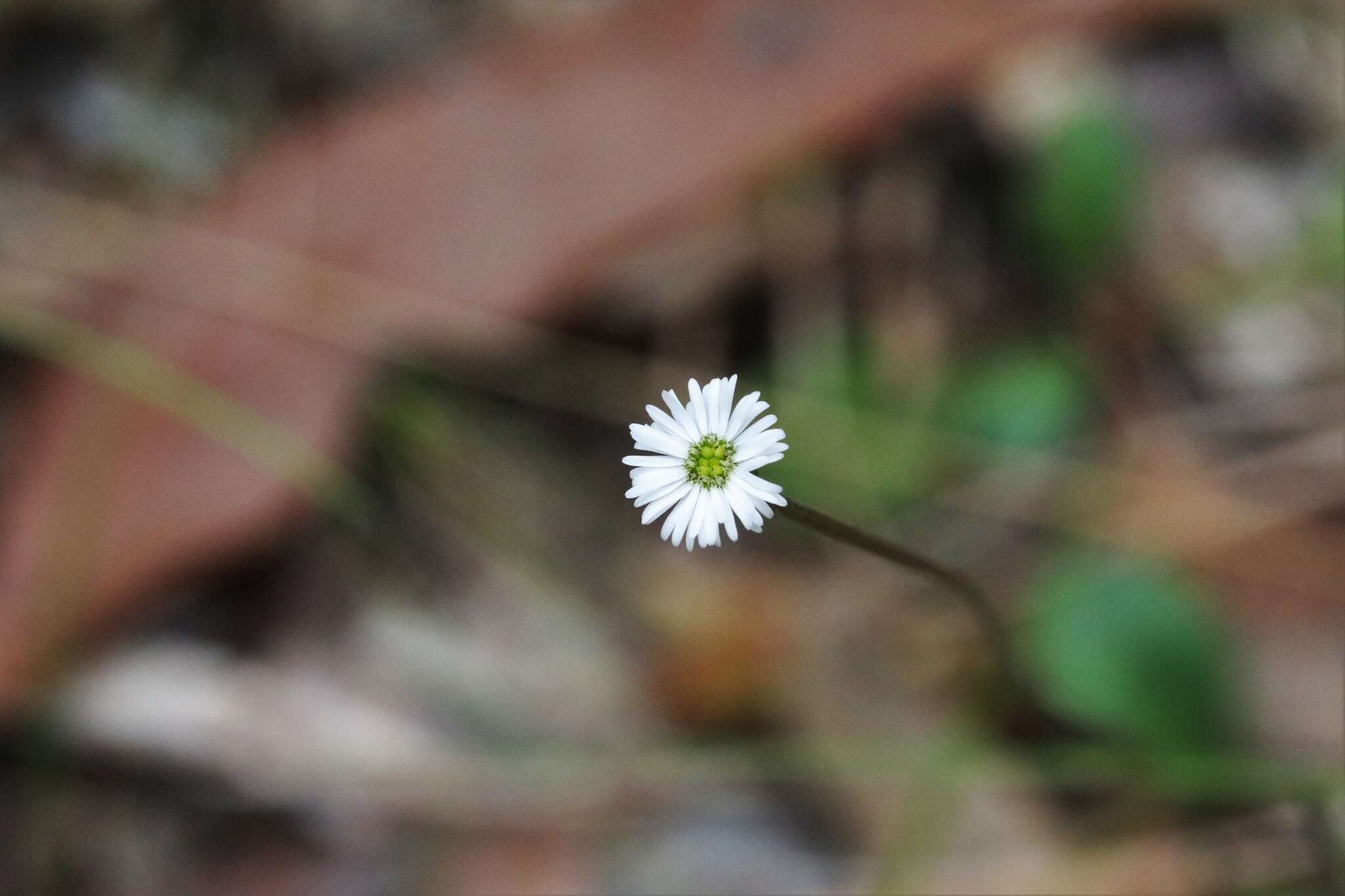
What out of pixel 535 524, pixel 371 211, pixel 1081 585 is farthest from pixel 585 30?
pixel 1081 585

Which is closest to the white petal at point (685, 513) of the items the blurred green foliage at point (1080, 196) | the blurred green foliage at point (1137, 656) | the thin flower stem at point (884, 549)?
the thin flower stem at point (884, 549)

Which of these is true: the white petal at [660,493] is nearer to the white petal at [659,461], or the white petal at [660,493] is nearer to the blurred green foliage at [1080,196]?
the white petal at [659,461]

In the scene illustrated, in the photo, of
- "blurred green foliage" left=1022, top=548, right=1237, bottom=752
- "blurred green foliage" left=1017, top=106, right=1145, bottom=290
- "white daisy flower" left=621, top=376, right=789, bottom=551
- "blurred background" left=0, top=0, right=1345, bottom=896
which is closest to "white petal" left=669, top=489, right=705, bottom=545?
"white daisy flower" left=621, top=376, right=789, bottom=551

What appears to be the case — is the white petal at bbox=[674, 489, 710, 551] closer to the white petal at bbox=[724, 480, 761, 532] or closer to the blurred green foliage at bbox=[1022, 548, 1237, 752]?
the white petal at bbox=[724, 480, 761, 532]

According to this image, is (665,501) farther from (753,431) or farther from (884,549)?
(884,549)

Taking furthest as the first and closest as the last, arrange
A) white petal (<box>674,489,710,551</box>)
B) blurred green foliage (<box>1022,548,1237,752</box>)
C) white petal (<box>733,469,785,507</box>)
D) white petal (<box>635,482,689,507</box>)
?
blurred green foliage (<box>1022,548,1237,752</box>)
white petal (<box>635,482,689,507</box>)
white petal (<box>674,489,710,551</box>)
white petal (<box>733,469,785,507</box>)

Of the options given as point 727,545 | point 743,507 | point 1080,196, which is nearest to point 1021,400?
point 1080,196

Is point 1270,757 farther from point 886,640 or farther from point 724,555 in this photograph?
point 724,555
